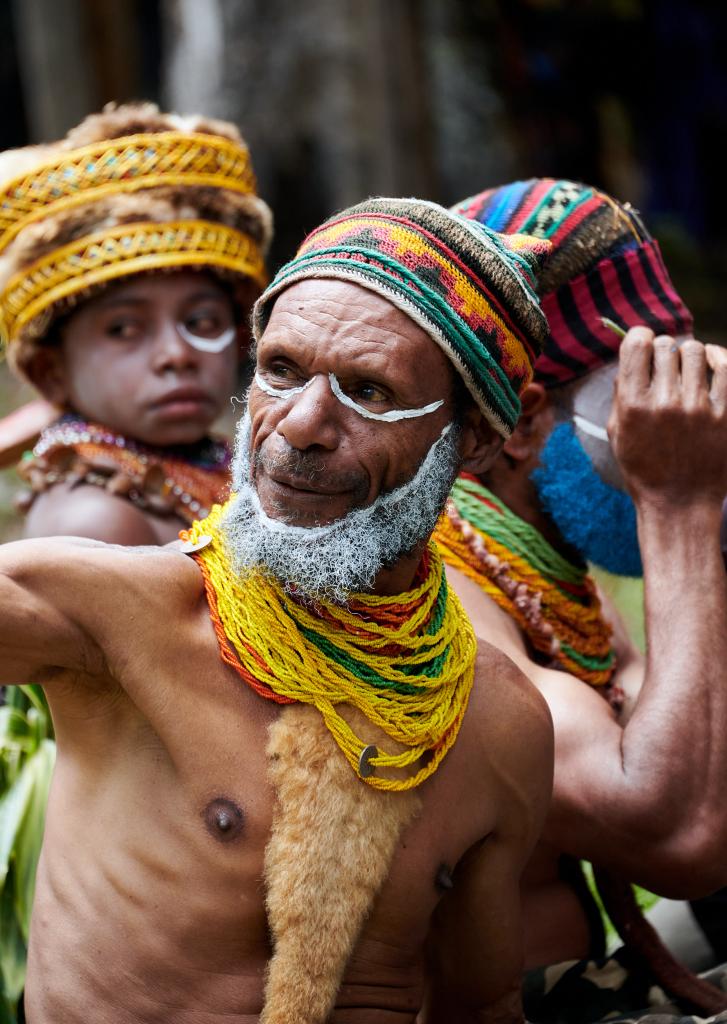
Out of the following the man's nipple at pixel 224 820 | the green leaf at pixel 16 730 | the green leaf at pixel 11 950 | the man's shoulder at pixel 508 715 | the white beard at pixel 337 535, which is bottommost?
the green leaf at pixel 11 950

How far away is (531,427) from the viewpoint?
3.31 metres

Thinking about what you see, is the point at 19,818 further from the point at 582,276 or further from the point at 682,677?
the point at 582,276

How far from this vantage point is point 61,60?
8.59m

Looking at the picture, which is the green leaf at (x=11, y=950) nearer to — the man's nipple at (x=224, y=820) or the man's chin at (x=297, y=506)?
the man's nipple at (x=224, y=820)

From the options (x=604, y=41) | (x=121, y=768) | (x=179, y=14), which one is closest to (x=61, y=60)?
(x=179, y=14)

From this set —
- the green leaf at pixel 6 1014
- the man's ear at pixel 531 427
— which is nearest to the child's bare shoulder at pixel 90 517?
the man's ear at pixel 531 427

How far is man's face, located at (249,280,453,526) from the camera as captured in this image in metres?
2.34

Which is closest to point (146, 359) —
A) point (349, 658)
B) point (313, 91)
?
point (349, 658)

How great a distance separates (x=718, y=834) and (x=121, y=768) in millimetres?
1284

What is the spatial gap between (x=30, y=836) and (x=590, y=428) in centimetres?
173

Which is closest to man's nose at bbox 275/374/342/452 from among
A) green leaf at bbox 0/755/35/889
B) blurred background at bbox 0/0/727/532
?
green leaf at bbox 0/755/35/889

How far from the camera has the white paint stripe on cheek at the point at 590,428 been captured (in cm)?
324

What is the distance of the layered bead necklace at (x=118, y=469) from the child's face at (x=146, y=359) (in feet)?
0.18

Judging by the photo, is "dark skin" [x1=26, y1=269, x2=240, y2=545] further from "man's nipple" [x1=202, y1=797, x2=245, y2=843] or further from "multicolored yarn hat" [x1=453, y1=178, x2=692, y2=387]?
"man's nipple" [x1=202, y1=797, x2=245, y2=843]
